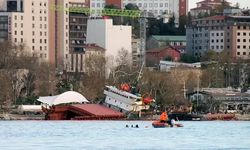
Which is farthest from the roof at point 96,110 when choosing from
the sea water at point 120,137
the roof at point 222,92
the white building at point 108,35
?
the white building at point 108,35

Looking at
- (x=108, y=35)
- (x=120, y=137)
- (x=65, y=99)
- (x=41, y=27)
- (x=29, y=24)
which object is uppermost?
(x=29, y=24)

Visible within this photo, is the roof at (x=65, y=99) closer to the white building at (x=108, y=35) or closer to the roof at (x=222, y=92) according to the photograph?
the roof at (x=222, y=92)

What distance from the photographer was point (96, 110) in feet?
436

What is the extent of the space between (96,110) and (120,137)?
143ft

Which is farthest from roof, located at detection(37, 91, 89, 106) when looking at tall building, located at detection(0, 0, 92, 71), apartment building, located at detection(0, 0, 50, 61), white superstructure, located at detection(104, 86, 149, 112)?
apartment building, located at detection(0, 0, 50, 61)

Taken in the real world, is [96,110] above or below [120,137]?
below

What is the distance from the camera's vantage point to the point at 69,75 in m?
171

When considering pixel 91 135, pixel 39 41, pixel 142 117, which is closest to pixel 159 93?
pixel 142 117

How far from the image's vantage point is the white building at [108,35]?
191000 mm

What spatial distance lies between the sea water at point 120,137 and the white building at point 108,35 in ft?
267

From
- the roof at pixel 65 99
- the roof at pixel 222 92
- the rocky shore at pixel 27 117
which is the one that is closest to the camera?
the rocky shore at pixel 27 117

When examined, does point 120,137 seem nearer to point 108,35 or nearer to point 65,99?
point 65,99

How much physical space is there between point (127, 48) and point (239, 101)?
44.1 meters

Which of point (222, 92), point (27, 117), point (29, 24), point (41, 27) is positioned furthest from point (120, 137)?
point (29, 24)
